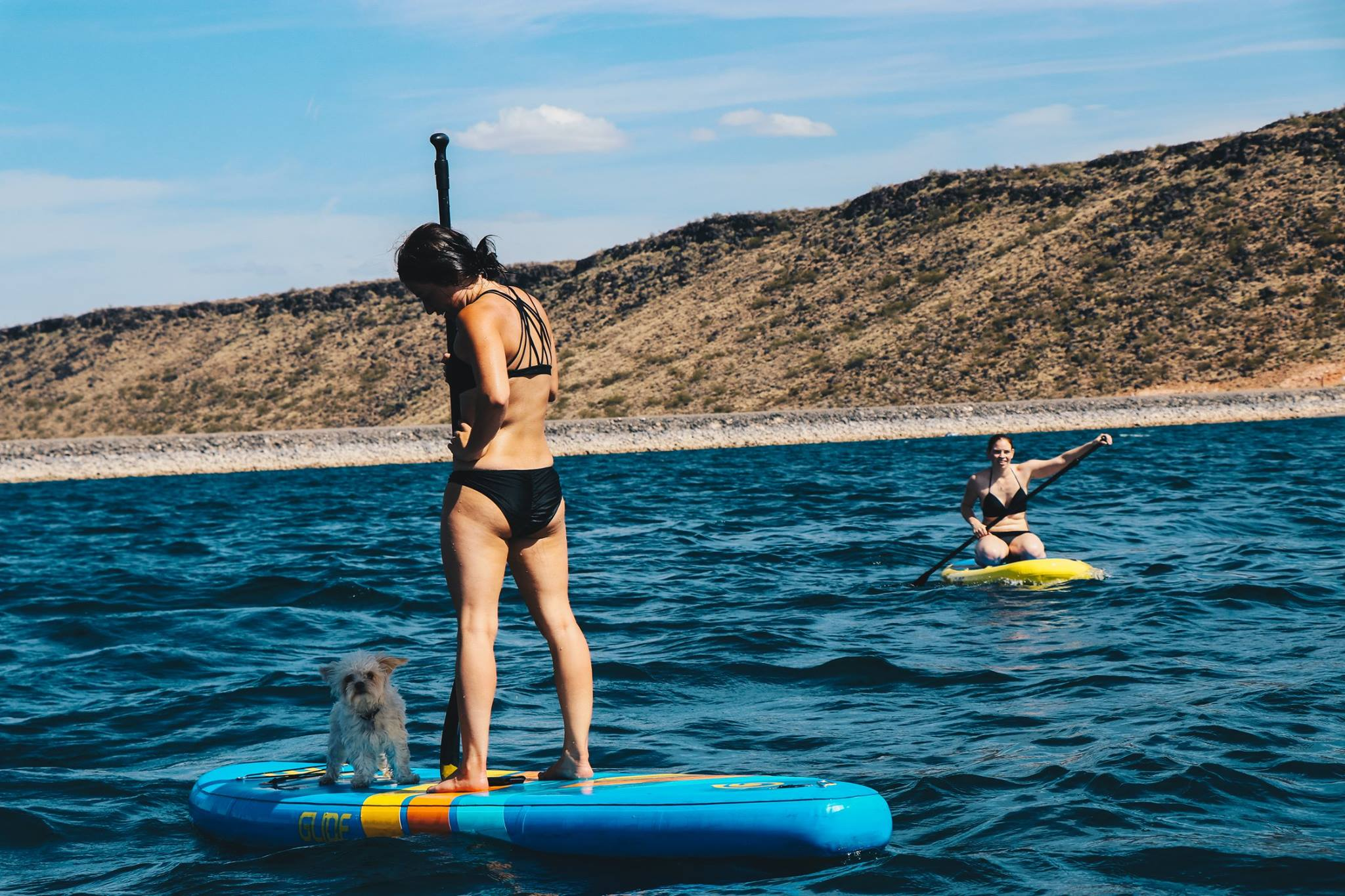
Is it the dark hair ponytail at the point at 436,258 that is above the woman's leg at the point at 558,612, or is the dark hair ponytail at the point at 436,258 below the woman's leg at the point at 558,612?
above

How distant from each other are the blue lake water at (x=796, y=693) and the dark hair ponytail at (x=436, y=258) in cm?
206

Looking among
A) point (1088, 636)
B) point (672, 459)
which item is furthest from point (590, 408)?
point (1088, 636)

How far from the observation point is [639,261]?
88.1 meters

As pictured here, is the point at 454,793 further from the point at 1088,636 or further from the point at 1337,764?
the point at 1088,636

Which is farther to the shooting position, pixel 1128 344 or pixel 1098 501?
pixel 1128 344

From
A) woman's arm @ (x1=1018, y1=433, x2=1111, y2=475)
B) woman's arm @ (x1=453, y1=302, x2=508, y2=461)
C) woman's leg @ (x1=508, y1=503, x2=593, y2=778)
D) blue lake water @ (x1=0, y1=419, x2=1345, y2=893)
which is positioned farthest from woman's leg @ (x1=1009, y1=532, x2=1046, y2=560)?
woman's arm @ (x1=453, y1=302, x2=508, y2=461)

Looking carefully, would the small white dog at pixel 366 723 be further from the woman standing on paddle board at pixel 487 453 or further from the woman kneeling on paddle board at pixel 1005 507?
the woman kneeling on paddle board at pixel 1005 507

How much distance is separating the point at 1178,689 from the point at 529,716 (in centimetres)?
338

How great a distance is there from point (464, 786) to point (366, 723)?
492mm

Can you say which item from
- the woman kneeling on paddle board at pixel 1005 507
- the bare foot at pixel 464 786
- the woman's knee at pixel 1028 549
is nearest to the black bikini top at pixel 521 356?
the bare foot at pixel 464 786

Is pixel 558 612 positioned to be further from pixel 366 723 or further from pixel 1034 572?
pixel 1034 572

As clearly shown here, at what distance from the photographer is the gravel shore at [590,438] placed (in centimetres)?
4538

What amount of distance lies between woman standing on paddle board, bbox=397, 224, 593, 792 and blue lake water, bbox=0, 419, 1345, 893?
80cm

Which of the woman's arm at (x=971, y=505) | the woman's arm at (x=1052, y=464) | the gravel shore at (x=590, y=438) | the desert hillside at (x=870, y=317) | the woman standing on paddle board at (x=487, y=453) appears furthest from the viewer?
the desert hillside at (x=870, y=317)
